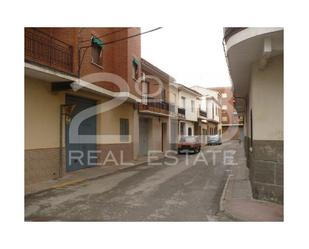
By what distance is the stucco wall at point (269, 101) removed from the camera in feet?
20.5

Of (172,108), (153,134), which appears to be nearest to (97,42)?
(153,134)

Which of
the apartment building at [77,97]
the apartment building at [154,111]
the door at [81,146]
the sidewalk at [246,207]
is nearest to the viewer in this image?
the sidewalk at [246,207]

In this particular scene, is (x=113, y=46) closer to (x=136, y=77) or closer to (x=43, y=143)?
(x=136, y=77)

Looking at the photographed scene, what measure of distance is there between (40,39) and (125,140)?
25.0 feet

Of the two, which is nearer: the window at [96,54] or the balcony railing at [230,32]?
the balcony railing at [230,32]

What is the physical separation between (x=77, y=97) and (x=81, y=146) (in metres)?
2.00

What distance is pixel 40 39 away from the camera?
29.2ft

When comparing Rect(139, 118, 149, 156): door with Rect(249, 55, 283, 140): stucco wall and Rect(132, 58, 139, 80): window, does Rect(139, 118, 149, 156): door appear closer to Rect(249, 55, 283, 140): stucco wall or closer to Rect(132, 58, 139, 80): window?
Rect(132, 58, 139, 80): window

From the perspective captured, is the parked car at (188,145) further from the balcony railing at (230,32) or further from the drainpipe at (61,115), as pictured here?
the balcony railing at (230,32)

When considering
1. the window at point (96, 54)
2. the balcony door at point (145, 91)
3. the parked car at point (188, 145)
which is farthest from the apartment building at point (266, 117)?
the parked car at point (188, 145)

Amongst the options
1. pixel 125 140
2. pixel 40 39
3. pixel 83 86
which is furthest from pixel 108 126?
pixel 40 39

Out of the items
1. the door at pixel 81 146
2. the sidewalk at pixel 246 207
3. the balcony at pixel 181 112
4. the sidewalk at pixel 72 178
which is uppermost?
the balcony at pixel 181 112

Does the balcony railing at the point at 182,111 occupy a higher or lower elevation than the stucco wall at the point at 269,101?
higher

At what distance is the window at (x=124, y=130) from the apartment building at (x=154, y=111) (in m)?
1.99
